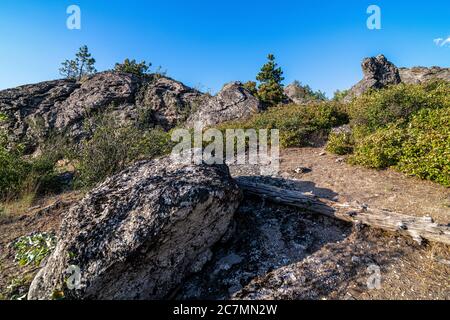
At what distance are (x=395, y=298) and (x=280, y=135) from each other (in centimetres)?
785

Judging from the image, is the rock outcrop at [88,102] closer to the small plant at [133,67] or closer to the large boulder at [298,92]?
the small plant at [133,67]

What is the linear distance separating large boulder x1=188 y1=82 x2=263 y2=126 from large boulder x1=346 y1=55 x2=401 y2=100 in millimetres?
9455

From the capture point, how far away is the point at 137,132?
9.70m

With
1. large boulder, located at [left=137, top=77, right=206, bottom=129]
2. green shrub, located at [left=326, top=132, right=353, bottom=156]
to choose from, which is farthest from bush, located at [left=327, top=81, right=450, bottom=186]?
large boulder, located at [left=137, top=77, right=206, bottom=129]

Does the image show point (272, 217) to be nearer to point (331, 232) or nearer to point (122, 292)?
point (331, 232)

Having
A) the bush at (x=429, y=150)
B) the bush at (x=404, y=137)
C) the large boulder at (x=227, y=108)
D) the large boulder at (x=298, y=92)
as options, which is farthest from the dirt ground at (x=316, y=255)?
the large boulder at (x=298, y=92)

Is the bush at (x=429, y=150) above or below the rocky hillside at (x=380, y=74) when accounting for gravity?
below

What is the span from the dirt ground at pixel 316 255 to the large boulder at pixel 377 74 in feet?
53.4

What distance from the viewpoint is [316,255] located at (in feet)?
14.4

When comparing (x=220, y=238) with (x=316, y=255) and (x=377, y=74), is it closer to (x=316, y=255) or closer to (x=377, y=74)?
(x=316, y=255)

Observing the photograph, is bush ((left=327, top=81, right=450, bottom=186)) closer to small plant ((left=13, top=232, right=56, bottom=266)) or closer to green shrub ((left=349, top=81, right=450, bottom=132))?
green shrub ((left=349, top=81, right=450, bottom=132))

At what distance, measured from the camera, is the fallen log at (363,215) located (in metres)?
4.45
